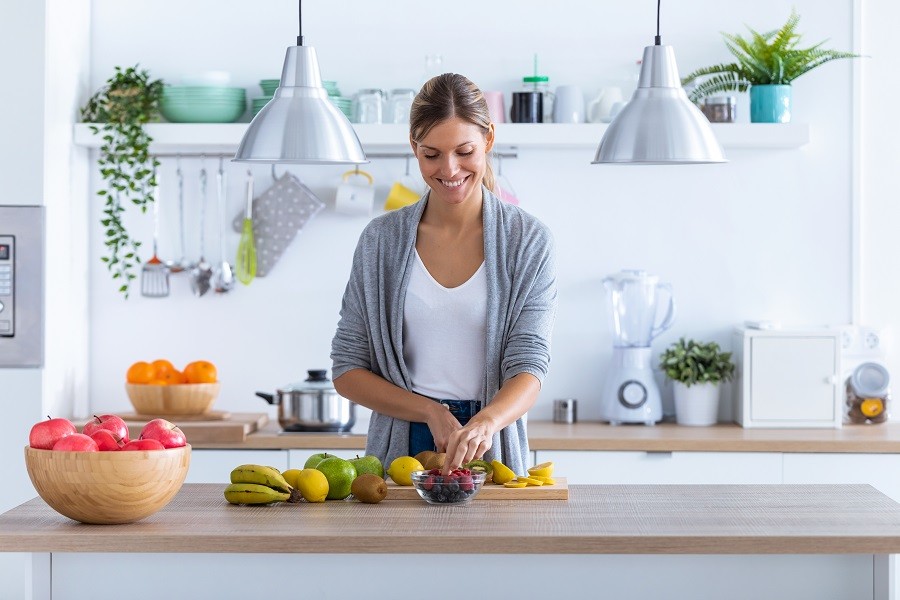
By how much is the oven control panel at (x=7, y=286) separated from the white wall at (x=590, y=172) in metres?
0.43

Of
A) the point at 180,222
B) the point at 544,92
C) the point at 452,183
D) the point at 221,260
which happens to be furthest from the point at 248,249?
the point at 452,183

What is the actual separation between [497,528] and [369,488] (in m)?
0.30

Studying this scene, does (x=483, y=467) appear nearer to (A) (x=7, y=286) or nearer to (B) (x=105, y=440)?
(B) (x=105, y=440)

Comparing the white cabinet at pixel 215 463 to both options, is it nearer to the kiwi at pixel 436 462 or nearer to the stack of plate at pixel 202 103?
the stack of plate at pixel 202 103

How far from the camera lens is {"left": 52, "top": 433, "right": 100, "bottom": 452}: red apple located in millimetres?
1881

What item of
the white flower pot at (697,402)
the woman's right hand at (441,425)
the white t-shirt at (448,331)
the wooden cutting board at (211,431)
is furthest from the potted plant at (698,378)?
the woman's right hand at (441,425)

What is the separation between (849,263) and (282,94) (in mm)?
2478

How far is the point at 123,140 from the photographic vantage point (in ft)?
13.0

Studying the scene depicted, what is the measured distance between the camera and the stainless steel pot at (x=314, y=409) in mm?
3672

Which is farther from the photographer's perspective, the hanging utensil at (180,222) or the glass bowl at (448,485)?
the hanging utensil at (180,222)

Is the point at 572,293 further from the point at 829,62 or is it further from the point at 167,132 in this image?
the point at 167,132

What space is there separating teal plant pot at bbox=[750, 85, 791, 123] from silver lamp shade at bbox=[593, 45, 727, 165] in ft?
5.15

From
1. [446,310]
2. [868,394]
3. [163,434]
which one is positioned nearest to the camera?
[163,434]

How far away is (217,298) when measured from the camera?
13.7ft
